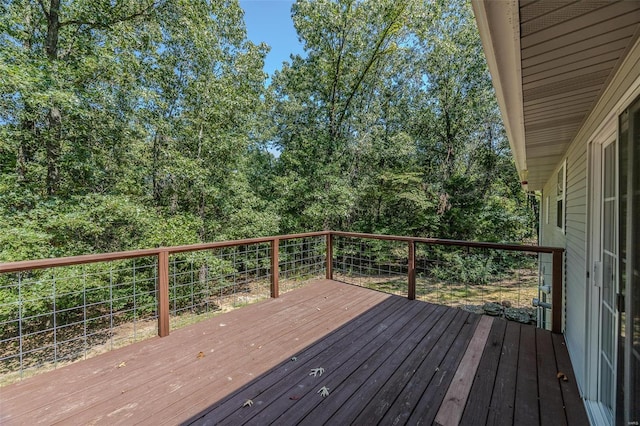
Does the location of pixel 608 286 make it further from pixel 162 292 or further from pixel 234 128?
pixel 234 128

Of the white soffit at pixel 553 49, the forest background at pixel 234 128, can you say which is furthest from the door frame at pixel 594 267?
the forest background at pixel 234 128

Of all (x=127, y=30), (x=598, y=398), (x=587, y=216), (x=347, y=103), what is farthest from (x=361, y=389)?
(x=347, y=103)

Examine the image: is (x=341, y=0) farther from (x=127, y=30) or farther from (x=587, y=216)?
(x=587, y=216)

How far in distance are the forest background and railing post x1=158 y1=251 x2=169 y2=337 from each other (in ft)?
11.4

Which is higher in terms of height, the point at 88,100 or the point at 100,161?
the point at 88,100

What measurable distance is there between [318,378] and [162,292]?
1.83m

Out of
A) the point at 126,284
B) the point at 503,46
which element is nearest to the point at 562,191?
the point at 503,46

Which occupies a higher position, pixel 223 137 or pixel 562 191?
pixel 223 137

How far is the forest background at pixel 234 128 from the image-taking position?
5066 mm

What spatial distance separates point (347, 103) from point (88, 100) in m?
7.26

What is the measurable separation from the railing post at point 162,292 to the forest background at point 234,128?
349 cm

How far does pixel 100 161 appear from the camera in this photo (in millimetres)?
5895

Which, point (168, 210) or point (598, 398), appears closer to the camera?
point (598, 398)

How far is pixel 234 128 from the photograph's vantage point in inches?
304
